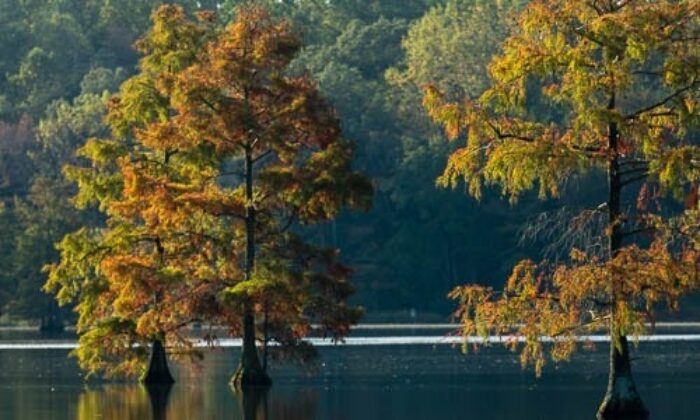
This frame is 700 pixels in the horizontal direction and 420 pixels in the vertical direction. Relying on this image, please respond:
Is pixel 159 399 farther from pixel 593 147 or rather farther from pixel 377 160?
pixel 377 160

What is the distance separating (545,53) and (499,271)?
80.6 meters

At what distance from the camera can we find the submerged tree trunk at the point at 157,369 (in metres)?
52.0

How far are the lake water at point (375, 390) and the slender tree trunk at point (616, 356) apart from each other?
388 mm

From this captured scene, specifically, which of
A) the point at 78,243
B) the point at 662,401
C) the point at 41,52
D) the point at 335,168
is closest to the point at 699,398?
the point at 662,401

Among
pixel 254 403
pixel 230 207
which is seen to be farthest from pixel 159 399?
pixel 230 207

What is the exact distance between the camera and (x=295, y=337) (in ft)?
165

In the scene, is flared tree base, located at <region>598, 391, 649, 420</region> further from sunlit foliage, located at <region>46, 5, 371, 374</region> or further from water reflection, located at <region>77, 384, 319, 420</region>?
sunlit foliage, located at <region>46, 5, 371, 374</region>

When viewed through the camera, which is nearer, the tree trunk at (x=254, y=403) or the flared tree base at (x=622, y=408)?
the flared tree base at (x=622, y=408)

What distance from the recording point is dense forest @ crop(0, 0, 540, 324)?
110 metres

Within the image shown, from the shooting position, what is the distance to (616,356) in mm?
38156

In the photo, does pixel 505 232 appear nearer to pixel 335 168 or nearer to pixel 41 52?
pixel 41 52

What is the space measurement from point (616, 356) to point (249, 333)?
1385cm

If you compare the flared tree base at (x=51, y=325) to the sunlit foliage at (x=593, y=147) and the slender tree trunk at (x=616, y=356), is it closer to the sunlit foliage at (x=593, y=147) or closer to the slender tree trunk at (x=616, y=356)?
the sunlit foliage at (x=593, y=147)

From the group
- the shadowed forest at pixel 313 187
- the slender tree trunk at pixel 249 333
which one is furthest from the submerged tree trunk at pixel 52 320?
the slender tree trunk at pixel 249 333
